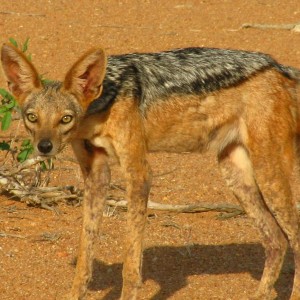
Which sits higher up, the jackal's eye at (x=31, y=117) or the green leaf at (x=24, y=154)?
the jackal's eye at (x=31, y=117)

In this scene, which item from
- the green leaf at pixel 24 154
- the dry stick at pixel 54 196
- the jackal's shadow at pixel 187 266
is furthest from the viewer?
the dry stick at pixel 54 196

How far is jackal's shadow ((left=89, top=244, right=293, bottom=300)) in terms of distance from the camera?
27.6 ft

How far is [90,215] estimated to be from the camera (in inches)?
314

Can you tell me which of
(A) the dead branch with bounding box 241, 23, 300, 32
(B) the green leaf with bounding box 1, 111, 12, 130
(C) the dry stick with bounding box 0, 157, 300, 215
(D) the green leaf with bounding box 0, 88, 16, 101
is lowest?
(A) the dead branch with bounding box 241, 23, 300, 32

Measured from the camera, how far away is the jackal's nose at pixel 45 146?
709 centimetres

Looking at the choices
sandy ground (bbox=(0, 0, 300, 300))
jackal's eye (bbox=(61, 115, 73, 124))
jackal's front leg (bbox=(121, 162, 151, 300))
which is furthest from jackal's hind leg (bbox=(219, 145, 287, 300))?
jackal's eye (bbox=(61, 115, 73, 124))

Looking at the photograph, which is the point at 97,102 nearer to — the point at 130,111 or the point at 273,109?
the point at 130,111

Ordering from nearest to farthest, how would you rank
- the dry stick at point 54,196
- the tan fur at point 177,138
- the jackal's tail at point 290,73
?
the tan fur at point 177,138 → the jackal's tail at point 290,73 → the dry stick at point 54,196

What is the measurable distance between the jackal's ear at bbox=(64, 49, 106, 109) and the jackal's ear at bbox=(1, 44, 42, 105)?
0.25 metres

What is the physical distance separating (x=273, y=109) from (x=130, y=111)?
3.63ft

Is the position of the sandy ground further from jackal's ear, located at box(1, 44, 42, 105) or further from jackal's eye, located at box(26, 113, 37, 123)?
jackal's ear, located at box(1, 44, 42, 105)

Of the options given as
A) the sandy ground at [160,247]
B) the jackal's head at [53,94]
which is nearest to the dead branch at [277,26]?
the sandy ground at [160,247]

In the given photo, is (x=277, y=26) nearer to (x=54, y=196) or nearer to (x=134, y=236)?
(x=54, y=196)

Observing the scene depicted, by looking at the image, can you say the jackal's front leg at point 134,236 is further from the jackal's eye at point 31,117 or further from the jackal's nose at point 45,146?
the jackal's eye at point 31,117
